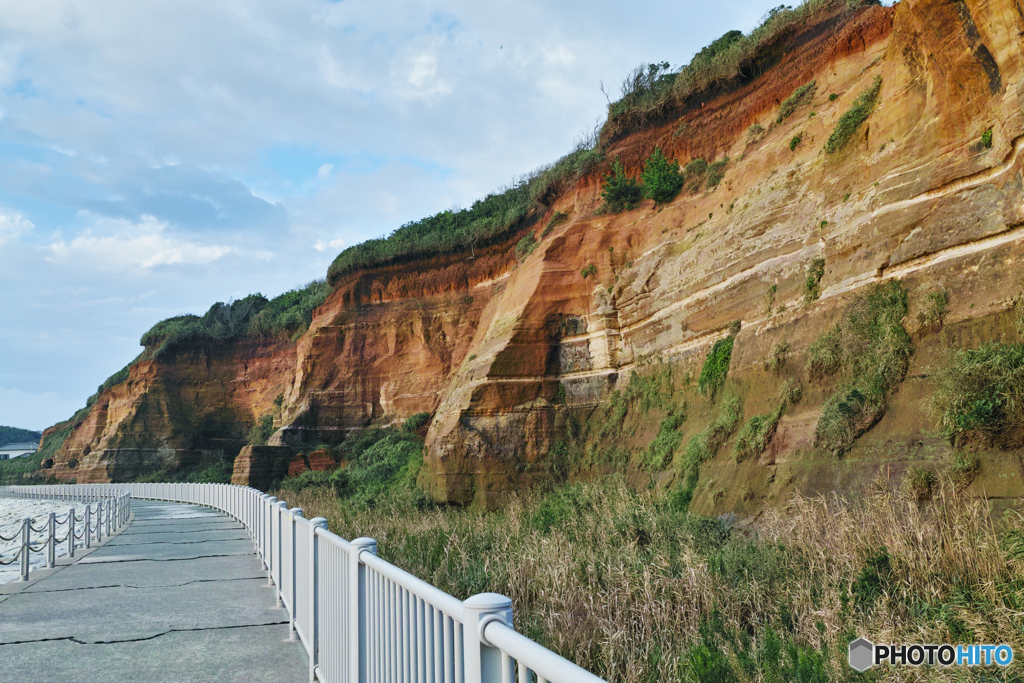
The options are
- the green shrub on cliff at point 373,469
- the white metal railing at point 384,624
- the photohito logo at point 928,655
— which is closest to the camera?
the white metal railing at point 384,624

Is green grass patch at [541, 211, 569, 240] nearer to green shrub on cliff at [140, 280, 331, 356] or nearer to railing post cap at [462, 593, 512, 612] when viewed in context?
green shrub on cliff at [140, 280, 331, 356]

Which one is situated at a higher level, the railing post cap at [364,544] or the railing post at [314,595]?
the railing post cap at [364,544]

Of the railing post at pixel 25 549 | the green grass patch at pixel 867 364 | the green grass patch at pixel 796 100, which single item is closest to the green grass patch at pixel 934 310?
the green grass patch at pixel 867 364

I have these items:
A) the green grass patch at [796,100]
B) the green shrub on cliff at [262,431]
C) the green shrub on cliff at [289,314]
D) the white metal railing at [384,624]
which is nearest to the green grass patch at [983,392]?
the white metal railing at [384,624]

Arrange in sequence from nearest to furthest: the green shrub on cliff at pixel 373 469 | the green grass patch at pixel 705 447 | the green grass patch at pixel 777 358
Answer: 1. the green grass patch at pixel 777 358
2. the green grass patch at pixel 705 447
3. the green shrub on cliff at pixel 373 469

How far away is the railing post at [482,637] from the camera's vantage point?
2.39 meters

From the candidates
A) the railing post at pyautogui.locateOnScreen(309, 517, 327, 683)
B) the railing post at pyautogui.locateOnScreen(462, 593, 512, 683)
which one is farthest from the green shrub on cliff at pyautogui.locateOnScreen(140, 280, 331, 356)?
the railing post at pyautogui.locateOnScreen(462, 593, 512, 683)

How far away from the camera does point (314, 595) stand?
19.9ft

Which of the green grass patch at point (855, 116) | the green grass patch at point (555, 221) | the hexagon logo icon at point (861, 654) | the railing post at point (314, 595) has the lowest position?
the hexagon logo icon at point (861, 654)

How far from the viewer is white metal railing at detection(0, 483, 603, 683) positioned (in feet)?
7.65

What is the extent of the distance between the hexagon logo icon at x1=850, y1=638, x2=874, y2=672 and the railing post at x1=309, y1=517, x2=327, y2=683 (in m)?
4.58

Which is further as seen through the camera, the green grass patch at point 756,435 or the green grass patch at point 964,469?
the green grass patch at point 756,435

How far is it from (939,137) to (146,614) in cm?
1458

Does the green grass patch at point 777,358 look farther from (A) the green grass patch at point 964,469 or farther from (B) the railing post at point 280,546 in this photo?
(B) the railing post at point 280,546
